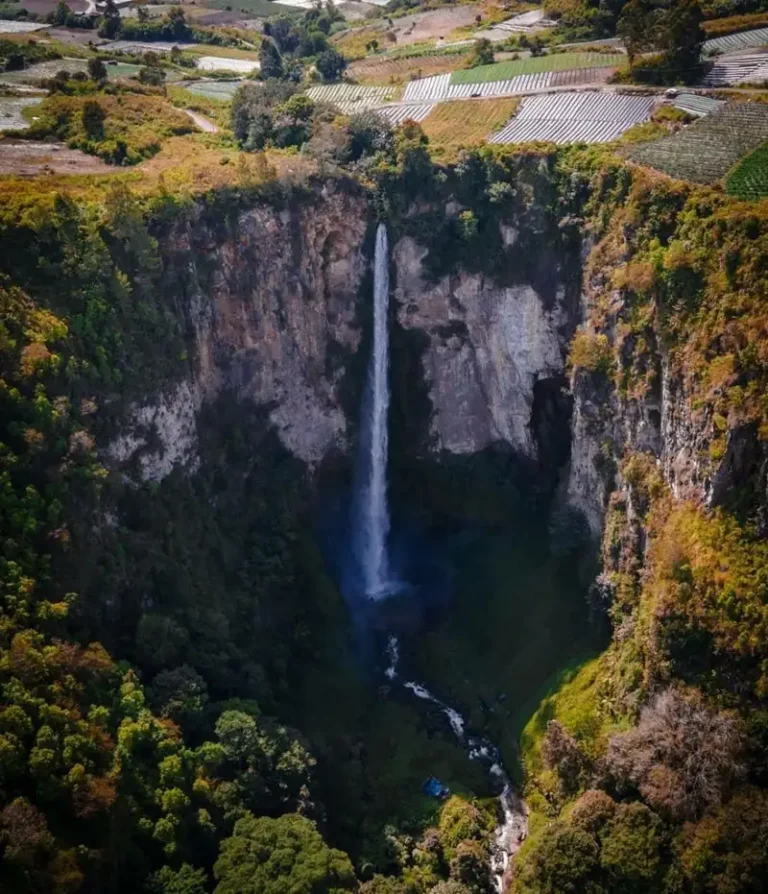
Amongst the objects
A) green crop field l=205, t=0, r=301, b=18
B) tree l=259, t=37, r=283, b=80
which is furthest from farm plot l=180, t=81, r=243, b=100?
green crop field l=205, t=0, r=301, b=18

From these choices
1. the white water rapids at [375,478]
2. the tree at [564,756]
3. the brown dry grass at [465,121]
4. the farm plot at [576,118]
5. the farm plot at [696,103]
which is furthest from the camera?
the brown dry grass at [465,121]

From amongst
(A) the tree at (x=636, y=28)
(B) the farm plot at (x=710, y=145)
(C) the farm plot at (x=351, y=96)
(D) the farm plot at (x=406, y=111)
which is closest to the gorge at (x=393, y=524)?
(B) the farm plot at (x=710, y=145)

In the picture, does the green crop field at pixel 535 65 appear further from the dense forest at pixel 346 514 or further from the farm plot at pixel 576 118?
the farm plot at pixel 576 118

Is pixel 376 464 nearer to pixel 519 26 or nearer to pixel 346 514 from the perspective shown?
pixel 346 514

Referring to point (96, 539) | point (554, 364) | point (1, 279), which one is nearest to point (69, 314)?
point (1, 279)

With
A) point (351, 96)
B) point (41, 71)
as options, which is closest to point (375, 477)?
point (351, 96)

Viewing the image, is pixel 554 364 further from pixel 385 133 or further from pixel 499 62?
pixel 499 62

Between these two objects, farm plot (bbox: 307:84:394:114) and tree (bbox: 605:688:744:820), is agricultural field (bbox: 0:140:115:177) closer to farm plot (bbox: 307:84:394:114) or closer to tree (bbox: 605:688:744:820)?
farm plot (bbox: 307:84:394:114)
